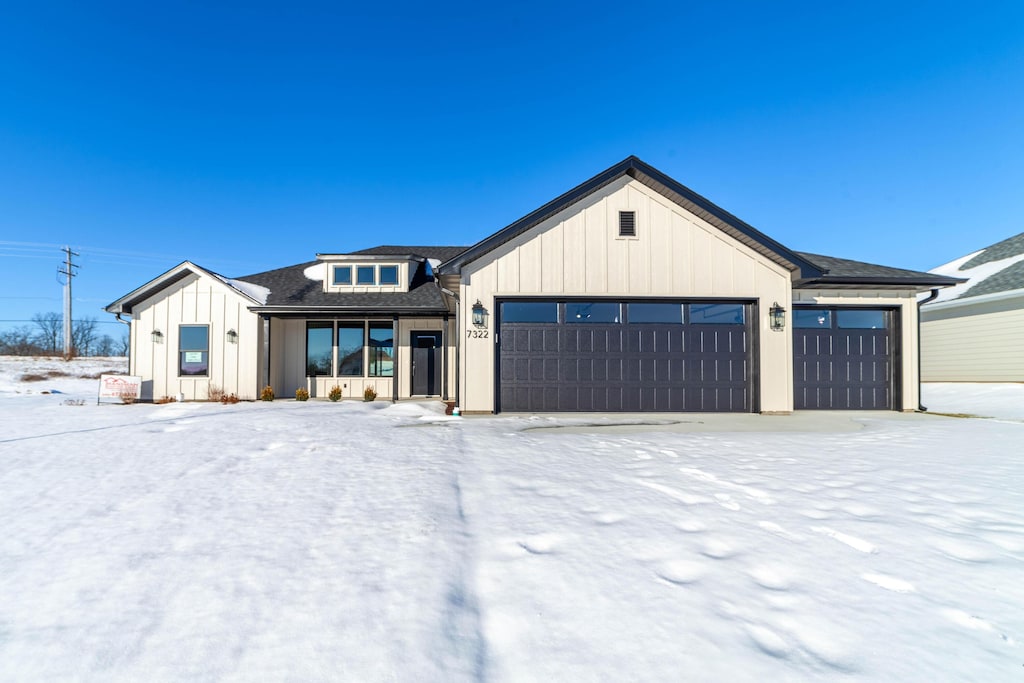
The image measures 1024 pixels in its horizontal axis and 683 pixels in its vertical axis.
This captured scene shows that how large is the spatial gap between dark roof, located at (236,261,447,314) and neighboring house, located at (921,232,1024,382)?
16.2m

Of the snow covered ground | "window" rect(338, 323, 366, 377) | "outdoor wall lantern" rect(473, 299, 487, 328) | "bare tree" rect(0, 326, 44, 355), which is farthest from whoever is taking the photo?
"bare tree" rect(0, 326, 44, 355)

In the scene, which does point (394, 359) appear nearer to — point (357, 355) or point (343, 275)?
point (357, 355)

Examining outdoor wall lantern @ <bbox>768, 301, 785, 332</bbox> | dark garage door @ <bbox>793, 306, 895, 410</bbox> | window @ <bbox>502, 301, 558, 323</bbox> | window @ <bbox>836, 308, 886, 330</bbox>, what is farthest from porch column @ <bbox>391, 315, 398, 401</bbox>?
window @ <bbox>836, 308, 886, 330</bbox>

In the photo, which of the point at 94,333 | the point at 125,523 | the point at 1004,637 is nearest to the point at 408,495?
the point at 125,523

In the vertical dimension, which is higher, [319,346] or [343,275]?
[343,275]

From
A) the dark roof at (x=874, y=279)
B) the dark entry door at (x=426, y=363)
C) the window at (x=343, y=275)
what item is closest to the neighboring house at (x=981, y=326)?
the dark roof at (x=874, y=279)

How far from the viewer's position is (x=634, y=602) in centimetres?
209

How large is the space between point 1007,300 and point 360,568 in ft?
61.8

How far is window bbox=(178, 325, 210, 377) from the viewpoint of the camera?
11305mm

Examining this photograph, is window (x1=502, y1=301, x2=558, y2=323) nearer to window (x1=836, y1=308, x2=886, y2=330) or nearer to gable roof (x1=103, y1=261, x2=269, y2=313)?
window (x1=836, y1=308, x2=886, y2=330)

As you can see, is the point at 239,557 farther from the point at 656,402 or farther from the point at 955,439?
the point at 955,439

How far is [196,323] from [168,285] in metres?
1.31

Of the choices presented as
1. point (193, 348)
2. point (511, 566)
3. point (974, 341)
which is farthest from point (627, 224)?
point (974, 341)

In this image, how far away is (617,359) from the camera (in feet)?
28.1
